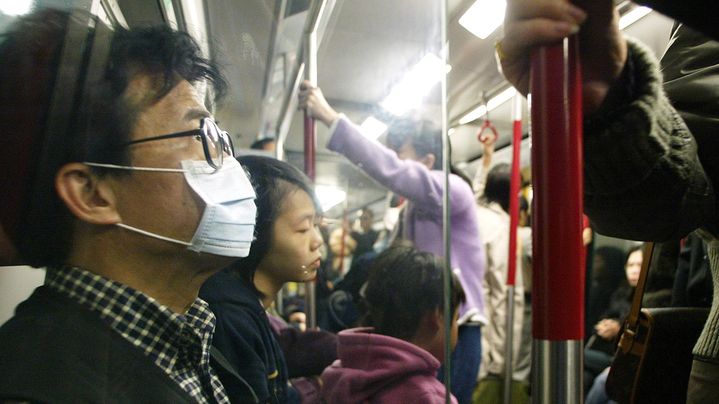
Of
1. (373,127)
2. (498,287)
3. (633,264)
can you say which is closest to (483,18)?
(373,127)

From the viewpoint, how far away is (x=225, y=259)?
21.7 inches

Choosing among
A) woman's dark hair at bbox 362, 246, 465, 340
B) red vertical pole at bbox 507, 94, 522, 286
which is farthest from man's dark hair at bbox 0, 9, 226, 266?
red vertical pole at bbox 507, 94, 522, 286

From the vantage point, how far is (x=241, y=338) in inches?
23.9

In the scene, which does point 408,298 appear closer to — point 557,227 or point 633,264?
point 557,227

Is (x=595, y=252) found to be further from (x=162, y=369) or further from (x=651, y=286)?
(x=162, y=369)

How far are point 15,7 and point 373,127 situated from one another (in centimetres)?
60

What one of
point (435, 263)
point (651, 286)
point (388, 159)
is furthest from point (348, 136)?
point (651, 286)

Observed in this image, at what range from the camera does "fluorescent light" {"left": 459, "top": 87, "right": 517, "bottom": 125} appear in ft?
7.37

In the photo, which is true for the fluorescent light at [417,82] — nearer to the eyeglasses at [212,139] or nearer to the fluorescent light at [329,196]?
the fluorescent light at [329,196]

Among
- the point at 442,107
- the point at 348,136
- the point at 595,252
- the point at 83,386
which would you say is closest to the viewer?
the point at 83,386

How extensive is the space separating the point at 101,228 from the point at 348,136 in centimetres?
46

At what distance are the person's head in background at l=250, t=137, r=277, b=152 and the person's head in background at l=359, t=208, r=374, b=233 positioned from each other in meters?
0.26

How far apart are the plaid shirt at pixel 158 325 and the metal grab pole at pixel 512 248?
6.53 feet

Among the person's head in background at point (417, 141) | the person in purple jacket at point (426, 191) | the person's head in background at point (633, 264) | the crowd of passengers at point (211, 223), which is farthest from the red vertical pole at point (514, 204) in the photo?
the crowd of passengers at point (211, 223)
